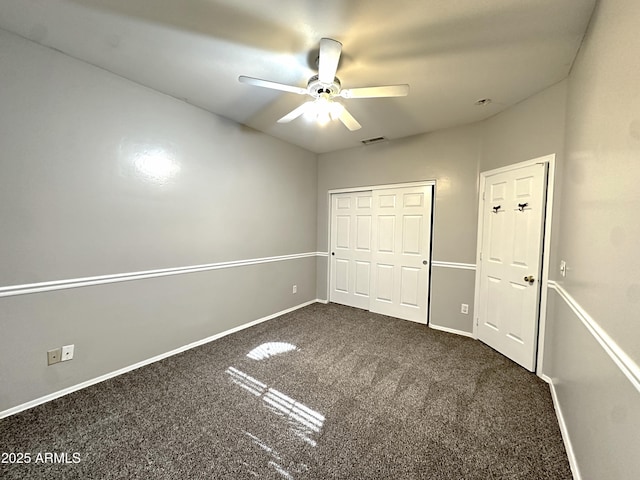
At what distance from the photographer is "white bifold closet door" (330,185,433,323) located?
3.55 meters

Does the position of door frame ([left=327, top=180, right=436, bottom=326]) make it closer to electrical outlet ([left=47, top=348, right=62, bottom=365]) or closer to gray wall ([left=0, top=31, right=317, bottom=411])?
gray wall ([left=0, top=31, right=317, bottom=411])

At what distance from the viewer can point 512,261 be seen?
2.59 metres

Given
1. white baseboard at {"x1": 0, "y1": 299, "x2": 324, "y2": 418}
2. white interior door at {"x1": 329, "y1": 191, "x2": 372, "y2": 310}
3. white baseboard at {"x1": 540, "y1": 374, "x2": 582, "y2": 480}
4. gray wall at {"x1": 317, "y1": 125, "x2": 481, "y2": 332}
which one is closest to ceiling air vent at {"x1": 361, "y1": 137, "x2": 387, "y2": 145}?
gray wall at {"x1": 317, "y1": 125, "x2": 481, "y2": 332}

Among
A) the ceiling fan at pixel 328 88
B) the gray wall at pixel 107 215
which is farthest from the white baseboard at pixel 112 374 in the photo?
the ceiling fan at pixel 328 88

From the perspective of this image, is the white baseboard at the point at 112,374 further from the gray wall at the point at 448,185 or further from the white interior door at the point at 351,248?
the gray wall at the point at 448,185

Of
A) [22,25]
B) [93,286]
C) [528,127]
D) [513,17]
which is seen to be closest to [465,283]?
[528,127]

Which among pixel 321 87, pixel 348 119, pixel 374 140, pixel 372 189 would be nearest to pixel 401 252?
pixel 372 189

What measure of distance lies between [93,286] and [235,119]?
7.22 feet

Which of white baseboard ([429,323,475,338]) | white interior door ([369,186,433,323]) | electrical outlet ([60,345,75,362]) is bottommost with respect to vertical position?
white baseboard ([429,323,475,338])

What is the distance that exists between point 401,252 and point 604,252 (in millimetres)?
2537

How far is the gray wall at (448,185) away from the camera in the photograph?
10.2 feet

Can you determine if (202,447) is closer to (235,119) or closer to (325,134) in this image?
(235,119)

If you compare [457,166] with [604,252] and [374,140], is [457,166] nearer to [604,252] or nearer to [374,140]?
[374,140]

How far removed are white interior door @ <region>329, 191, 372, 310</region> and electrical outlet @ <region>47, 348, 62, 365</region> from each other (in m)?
3.31
